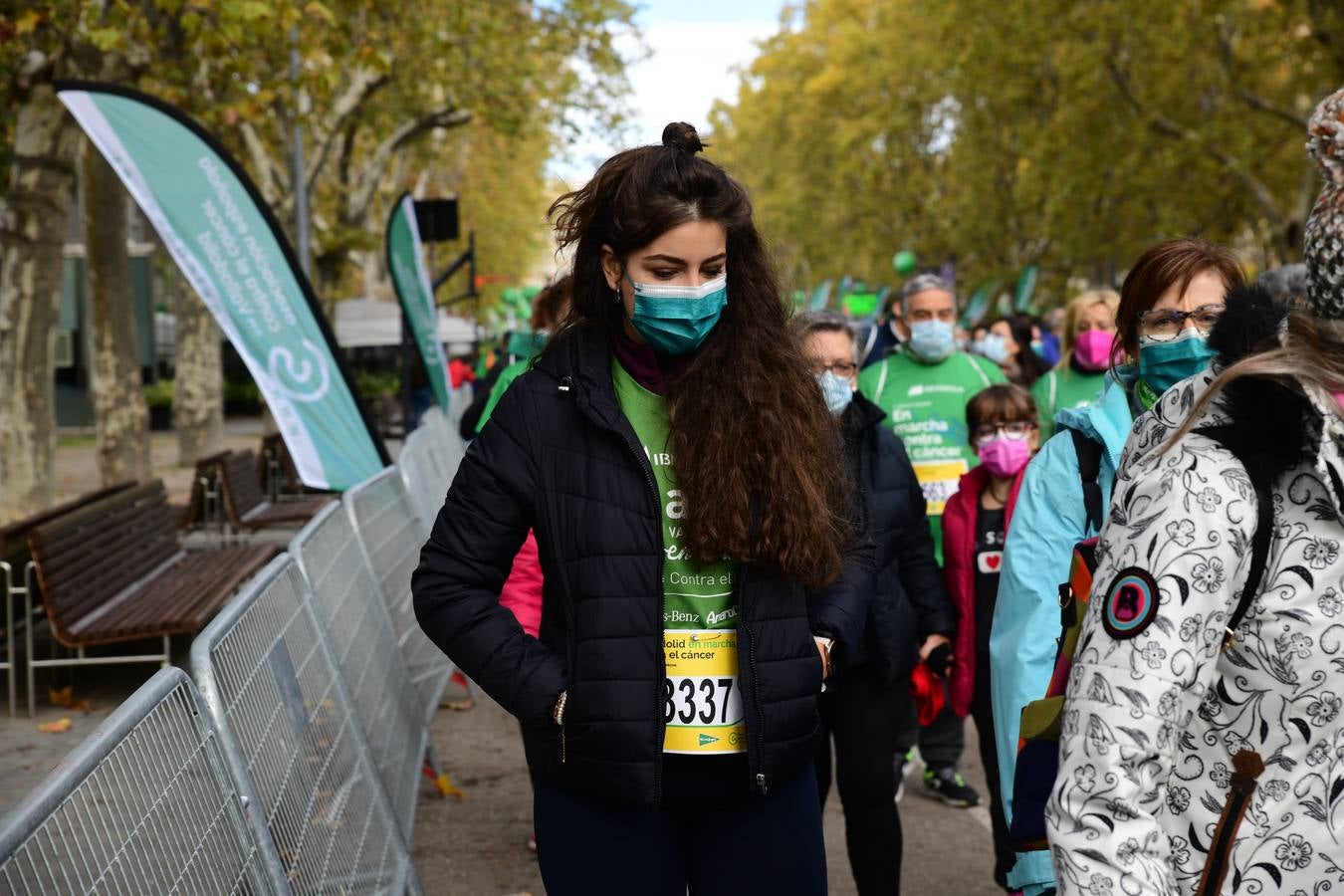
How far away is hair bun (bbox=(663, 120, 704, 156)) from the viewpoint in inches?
114

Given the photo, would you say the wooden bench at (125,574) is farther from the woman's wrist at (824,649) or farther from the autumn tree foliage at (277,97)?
the woman's wrist at (824,649)

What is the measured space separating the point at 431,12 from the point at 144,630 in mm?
15386

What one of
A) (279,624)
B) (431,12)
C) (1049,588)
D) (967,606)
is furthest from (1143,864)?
(431,12)

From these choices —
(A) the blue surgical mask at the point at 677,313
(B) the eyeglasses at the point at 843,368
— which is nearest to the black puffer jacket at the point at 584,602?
(A) the blue surgical mask at the point at 677,313

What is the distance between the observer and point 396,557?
684 cm

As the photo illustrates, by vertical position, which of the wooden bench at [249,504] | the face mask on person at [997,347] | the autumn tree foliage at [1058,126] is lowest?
the wooden bench at [249,504]

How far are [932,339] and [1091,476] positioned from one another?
2891 millimetres

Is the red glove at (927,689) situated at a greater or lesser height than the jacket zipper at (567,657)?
lesser

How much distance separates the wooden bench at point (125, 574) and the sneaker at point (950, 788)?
3.22 metres

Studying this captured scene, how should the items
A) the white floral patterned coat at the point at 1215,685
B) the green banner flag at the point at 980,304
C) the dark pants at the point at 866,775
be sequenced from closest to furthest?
1. the white floral patterned coat at the point at 1215,685
2. the dark pants at the point at 866,775
3. the green banner flag at the point at 980,304

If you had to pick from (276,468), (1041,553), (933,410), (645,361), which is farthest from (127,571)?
(276,468)

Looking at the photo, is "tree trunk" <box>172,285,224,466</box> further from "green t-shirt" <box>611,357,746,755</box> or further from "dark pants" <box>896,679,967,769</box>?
"green t-shirt" <box>611,357,746,755</box>

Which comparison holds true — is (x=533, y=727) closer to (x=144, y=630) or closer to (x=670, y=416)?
(x=670, y=416)

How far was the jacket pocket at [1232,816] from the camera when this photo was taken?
72.0 inches
